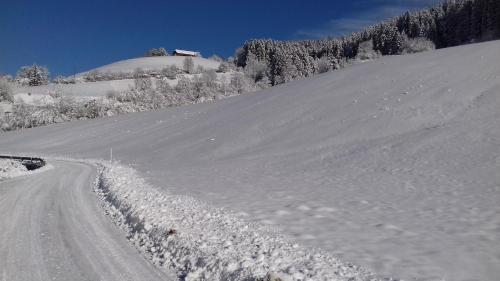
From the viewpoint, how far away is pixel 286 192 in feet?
47.5

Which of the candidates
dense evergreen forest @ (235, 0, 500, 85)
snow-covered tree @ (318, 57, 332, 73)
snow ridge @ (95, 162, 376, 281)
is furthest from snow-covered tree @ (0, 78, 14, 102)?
snow-covered tree @ (318, 57, 332, 73)

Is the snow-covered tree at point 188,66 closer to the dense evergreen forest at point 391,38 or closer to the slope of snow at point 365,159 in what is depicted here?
the dense evergreen forest at point 391,38

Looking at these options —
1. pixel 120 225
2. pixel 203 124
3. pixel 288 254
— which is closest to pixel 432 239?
pixel 288 254

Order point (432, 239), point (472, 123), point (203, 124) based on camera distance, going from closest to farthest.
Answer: point (432, 239) → point (472, 123) → point (203, 124)

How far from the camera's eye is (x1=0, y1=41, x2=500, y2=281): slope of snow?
334 inches

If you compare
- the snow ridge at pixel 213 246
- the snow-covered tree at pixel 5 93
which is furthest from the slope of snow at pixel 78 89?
the snow ridge at pixel 213 246

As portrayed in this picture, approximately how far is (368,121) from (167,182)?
14.5 metres

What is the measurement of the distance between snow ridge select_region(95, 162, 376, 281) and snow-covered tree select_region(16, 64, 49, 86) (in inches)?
4002

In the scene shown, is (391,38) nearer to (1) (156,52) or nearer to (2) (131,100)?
(2) (131,100)

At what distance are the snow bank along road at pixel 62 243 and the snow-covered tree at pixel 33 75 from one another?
97471mm

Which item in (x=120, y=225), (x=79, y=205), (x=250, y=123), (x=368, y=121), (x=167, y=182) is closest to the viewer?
(x=120, y=225)

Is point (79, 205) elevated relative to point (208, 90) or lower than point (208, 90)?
lower

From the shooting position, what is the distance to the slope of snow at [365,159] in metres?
8.49

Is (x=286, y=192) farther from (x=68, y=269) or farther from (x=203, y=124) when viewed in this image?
(x=203, y=124)
